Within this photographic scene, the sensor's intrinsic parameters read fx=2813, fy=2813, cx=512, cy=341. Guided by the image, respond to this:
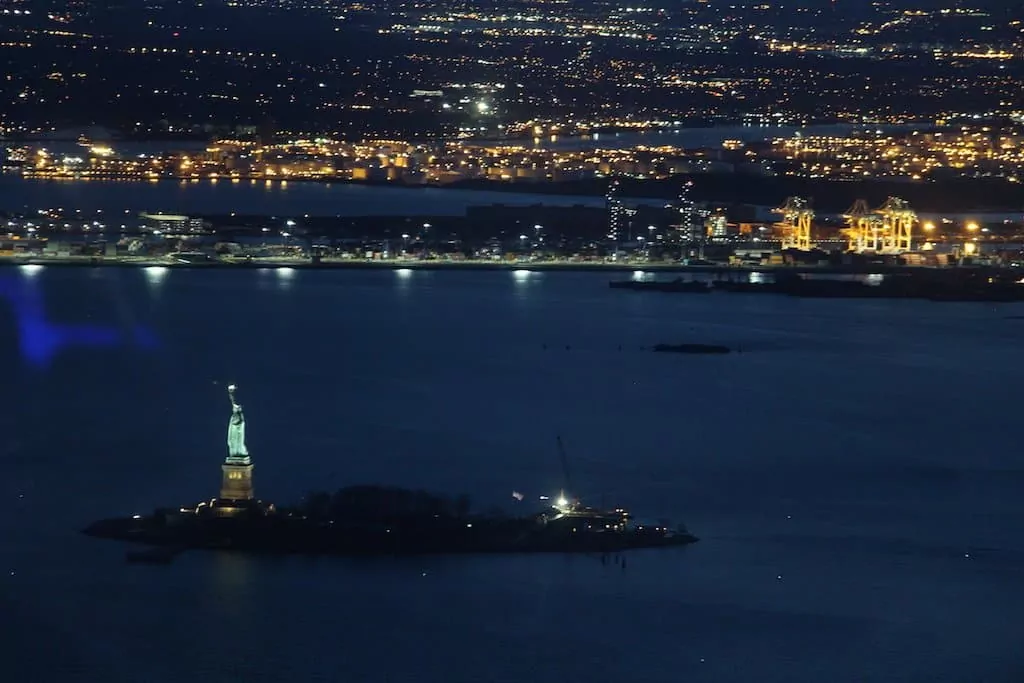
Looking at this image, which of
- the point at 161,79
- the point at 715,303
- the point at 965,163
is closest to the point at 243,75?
the point at 161,79

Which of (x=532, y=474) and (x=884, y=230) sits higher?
(x=884, y=230)

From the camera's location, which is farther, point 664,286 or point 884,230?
point 884,230

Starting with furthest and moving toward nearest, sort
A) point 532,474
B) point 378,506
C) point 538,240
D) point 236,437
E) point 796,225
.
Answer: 1. point 796,225
2. point 538,240
3. point 532,474
4. point 378,506
5. point 236,437

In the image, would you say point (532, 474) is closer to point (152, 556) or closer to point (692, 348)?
point (152, 556)

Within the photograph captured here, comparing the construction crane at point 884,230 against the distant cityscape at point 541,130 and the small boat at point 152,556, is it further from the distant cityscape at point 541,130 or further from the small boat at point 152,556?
the small boat at point 152,556

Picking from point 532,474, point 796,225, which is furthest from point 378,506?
point 796,225

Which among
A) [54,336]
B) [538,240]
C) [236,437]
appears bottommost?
[54,336]
